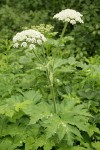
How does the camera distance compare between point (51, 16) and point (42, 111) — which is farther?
point (51, 16)

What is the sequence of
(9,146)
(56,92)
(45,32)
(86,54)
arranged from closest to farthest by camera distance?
(9,146) → (56,92) → (45,32) → (86,54)

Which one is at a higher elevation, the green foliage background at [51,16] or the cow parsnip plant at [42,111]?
the green foliage background at [51,16]

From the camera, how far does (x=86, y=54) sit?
7.14 meters

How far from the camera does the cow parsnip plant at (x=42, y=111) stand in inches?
142

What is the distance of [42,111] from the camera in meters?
3.77

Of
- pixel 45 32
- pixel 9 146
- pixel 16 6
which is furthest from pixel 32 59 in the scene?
pixel 16 6

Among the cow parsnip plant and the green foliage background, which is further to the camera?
the green foliage background

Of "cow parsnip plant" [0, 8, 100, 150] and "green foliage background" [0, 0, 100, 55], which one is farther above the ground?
"green foliage background" [0, 0, 100, 55]

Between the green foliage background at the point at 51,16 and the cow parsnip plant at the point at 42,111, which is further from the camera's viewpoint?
the green foliage background at the point at 51,16

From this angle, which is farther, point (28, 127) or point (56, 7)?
point (56, 7)

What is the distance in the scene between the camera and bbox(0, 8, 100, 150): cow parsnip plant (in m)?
3.61

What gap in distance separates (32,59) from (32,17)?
10.6 feet

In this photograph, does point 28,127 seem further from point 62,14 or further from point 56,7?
point 56,7

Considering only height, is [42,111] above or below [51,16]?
below
